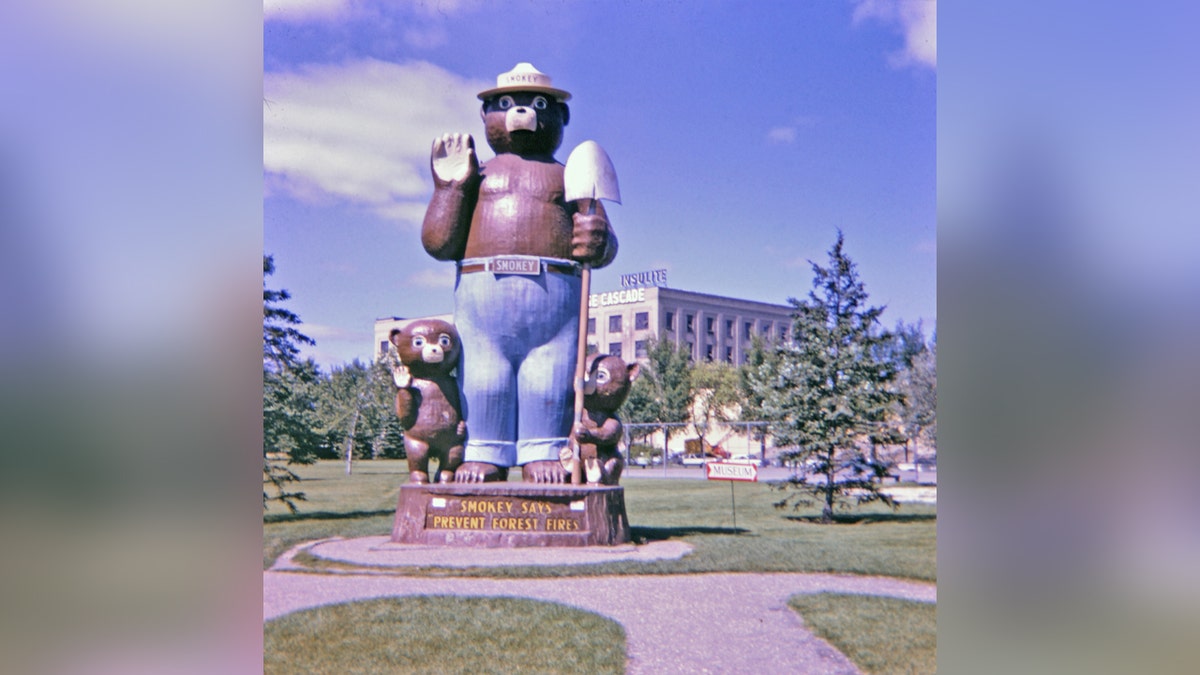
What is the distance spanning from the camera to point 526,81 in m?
8.73

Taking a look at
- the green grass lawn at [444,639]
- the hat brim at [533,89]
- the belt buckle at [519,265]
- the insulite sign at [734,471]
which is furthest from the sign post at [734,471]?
the hat brim at [533,89]

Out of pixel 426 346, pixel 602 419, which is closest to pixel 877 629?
pixel 602 419

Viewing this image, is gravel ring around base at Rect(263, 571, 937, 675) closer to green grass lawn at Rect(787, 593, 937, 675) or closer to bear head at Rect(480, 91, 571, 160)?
green grass lawn at Rect(787, 593, 937, 675)

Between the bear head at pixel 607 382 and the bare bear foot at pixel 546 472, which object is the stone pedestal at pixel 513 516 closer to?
the bare bear foot at pixel 546 472

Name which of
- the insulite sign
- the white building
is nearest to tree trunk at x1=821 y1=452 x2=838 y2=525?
the white building

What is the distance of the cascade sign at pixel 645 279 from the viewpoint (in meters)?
8.69

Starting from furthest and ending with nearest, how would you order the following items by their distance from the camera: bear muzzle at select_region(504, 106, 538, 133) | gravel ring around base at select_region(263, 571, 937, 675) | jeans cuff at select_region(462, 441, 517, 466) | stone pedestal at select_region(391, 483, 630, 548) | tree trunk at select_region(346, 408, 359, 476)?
tree trunk at select_region(346, 408, 359, 476), jeans cuff at select_region(462, 441, 517, 466), bear muzzle at select_region(504, 106, 538, 133), stone pedestal at select_region(391, 483, 630, 548), gravel ring around base at select_region(263, 571, 937, 675)

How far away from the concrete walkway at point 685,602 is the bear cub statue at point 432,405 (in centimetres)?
182

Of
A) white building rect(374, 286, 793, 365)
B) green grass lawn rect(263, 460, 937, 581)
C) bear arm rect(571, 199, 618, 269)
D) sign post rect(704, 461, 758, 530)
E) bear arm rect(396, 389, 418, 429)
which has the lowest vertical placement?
green grass lawn rect(263, 460, 937, 581)

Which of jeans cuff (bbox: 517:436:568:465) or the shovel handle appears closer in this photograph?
the shovel handle

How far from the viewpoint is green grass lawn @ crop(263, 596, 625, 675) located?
6098 mm

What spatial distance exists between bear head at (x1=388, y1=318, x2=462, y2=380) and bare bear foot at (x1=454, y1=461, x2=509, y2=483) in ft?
2.85
